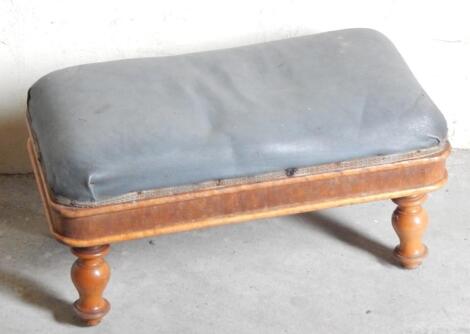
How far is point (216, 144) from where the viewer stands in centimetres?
155

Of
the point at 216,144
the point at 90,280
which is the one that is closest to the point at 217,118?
the point at 216,144

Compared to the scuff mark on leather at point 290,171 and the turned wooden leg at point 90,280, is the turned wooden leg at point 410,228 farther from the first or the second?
the turned wooden leg at point 90,280

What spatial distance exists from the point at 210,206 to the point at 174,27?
1.74 ft

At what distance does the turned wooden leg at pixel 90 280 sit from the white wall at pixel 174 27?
538mm

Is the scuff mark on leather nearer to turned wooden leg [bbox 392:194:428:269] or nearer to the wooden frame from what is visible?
the wooden frame

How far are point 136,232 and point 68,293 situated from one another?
0.28 m

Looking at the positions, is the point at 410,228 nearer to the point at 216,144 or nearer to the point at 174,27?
the point at 216,144

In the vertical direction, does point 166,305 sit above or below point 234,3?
below

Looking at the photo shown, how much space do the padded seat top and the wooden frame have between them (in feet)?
0.09

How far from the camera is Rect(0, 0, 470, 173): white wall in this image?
1.94 m

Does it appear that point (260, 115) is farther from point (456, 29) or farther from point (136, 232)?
point (456, 29)

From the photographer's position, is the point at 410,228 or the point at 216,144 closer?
the point at 216,144

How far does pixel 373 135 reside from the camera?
1599 millimetres

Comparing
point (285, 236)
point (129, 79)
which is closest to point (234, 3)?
point (129, 79)
